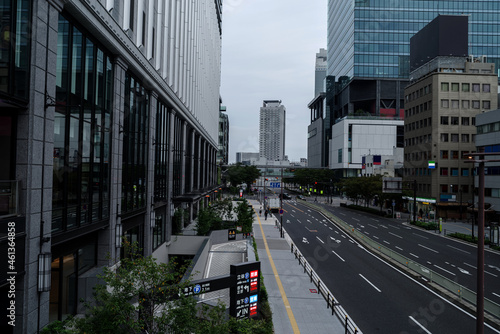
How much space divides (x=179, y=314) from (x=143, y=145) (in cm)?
1733

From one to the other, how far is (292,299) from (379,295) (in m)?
5.91

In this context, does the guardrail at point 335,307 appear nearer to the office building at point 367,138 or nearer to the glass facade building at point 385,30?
the office building at point 367,138

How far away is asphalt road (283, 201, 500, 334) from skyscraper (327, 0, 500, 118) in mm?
93590

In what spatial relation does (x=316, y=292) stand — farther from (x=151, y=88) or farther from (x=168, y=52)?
(x=168, y=52)

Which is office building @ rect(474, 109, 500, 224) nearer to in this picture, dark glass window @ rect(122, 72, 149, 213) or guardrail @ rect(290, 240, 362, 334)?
guardrail @ rect(290, 240, 362, 334)

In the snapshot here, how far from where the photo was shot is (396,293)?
74.2 ft

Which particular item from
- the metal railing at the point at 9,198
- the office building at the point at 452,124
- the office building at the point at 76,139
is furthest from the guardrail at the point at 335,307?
the office building at the point at 452,124

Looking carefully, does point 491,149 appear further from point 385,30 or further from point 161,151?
point 385,30

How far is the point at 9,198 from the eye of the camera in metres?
10.0

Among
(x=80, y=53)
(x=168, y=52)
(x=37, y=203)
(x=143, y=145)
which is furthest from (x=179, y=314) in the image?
(x=168, y=52)

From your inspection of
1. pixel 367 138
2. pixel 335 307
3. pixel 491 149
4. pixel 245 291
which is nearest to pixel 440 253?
pixel 335 307

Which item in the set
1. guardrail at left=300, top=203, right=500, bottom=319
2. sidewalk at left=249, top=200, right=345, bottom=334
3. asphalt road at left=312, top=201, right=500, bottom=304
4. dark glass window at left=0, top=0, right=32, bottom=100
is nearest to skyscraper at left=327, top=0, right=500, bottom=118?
asphalt road at left=312, top=201, right=500, bottom=304

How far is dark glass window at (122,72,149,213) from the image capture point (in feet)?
67.2

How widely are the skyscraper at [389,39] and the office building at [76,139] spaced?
10344 centimetres
